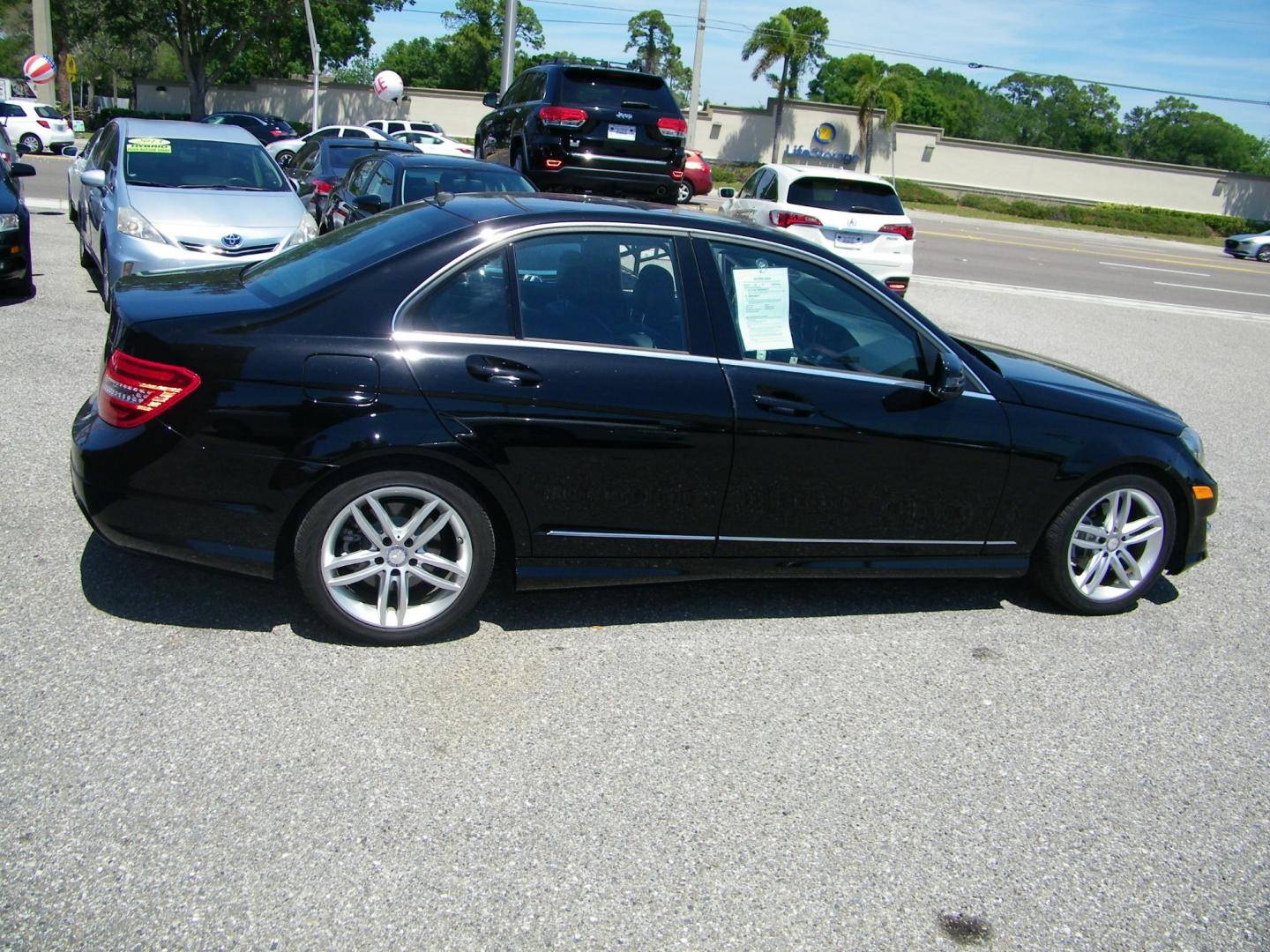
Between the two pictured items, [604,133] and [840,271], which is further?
[604,133]

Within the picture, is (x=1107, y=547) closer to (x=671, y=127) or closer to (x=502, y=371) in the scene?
(x=502, y=371)

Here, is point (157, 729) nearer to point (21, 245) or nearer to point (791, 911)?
point (791, 911)

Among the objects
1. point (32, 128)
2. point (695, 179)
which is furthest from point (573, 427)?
point (32, 128)

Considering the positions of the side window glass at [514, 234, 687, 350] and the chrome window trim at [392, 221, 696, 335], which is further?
the side window glass at [514, 234, 687, 350]

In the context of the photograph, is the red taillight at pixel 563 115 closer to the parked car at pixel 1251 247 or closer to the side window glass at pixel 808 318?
the side window glass at pixel 808 318

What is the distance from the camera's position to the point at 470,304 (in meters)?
4.05

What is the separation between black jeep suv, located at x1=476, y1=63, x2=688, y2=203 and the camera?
1316 cm

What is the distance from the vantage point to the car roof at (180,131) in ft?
33.1

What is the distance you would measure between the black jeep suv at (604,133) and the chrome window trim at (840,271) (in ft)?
30.3

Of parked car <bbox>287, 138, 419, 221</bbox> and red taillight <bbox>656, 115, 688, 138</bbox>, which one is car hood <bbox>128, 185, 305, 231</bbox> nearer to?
parked car <bbox>287, 138, 419, 221</bbox>

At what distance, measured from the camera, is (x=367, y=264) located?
4059 millimetres

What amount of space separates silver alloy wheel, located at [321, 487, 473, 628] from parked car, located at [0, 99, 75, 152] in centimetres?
3146

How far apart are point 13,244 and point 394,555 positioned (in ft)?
23.2

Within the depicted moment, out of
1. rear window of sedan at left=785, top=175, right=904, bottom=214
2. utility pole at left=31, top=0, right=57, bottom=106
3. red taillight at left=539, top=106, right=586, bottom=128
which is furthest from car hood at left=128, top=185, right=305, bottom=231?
utility pole at left=31, top=0, right=57, bottom=106
